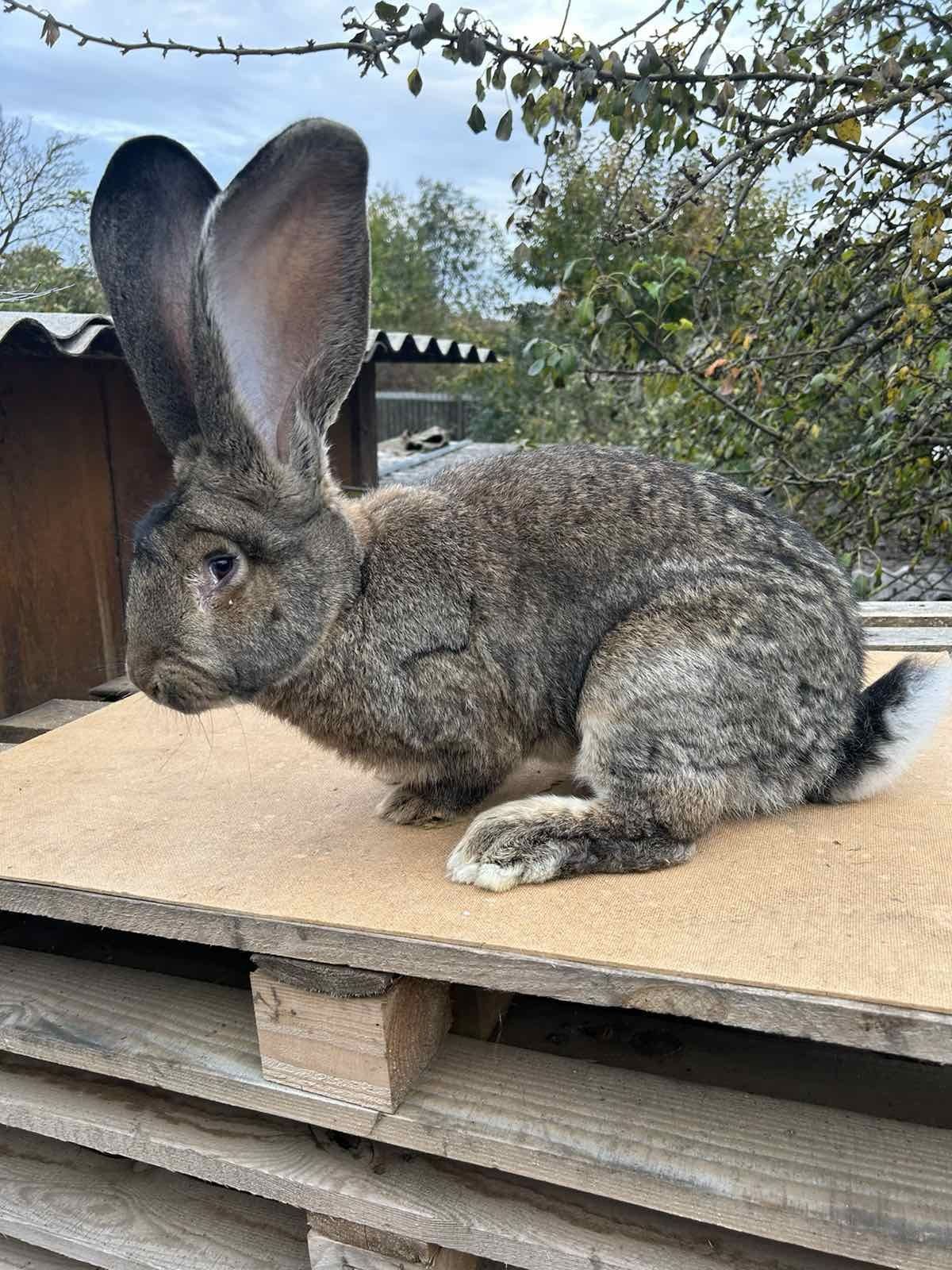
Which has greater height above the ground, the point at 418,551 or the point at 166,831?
the point at 418,551

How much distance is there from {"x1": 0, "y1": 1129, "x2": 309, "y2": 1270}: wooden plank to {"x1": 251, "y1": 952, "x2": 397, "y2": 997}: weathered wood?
0.75 metres

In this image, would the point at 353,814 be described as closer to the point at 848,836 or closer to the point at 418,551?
the point at 418,551

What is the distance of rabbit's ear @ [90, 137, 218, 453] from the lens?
2.03 m

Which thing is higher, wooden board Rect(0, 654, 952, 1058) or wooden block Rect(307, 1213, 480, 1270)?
wooden board Rect(0, 654, 952, 1058)

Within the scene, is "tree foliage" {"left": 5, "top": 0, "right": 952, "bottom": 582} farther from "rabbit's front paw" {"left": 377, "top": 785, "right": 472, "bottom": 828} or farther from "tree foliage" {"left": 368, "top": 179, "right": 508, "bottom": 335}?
"tree foliage" {"left": 368, "top": 179, "right": 508, "bottom": 335}

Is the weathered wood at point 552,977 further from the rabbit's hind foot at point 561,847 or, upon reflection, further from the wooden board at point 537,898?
the rabbit's hind foot at point 561,847

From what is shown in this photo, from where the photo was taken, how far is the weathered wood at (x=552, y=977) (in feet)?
4.84

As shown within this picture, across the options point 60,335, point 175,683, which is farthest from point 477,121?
point 175,683

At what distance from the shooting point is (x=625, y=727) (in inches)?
81.4

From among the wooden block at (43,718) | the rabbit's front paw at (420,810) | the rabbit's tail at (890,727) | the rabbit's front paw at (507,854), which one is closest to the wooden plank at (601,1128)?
the rabbit's front paw at (507,854)

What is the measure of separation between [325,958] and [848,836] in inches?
44.3

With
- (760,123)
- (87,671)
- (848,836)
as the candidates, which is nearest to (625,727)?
(848,836)

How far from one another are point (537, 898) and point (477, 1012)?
392 millimetres

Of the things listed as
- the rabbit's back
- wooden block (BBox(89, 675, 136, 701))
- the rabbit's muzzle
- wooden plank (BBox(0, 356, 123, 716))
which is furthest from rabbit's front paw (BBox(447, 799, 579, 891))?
wooden plank (BBox(0, 356, 123, 716))
